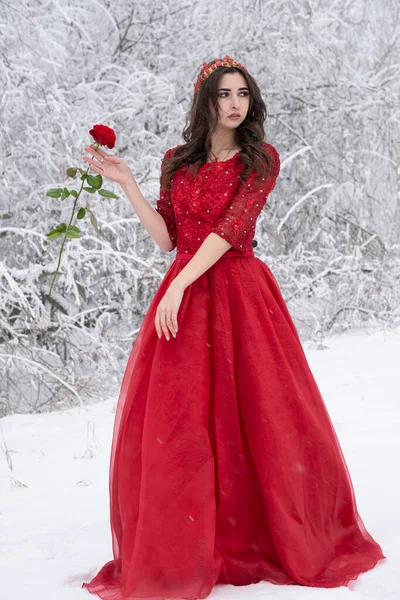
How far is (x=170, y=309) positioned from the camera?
2131 millimetres

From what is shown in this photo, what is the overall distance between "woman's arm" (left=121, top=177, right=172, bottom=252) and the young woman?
0.01 m

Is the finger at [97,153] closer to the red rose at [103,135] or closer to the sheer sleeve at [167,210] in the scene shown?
the red rose at [103,135]

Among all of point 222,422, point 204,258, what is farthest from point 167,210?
point 222,422

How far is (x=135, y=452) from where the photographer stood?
2.18 meters

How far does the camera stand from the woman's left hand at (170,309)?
213 centimetres

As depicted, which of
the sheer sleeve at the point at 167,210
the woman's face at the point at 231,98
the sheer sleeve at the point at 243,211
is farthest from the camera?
the sheer sleeve at the point at 167,210

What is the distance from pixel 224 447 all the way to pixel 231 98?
1.07 m

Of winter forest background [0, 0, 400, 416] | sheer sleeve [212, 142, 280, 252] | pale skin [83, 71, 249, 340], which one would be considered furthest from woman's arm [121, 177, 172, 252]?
winter forest background [0, 0, 400, 416]

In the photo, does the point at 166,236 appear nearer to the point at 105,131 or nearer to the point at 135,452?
the point at 105,131

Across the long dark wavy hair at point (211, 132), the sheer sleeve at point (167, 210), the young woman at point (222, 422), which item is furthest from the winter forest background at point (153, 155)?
the young woman at point (222, 422)
